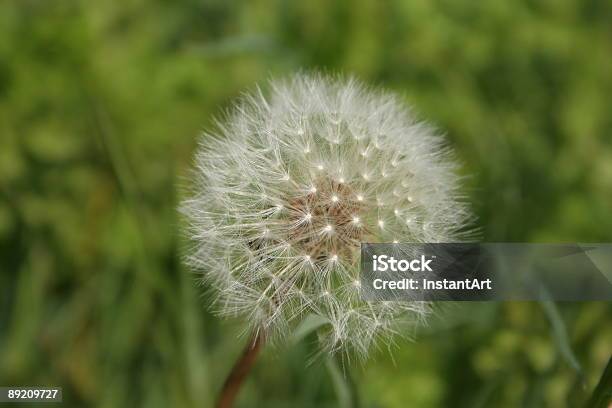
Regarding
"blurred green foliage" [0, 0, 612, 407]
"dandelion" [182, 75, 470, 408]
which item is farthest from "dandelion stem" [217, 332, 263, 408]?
"blurred green foliage" [0, 0, 612, 407]

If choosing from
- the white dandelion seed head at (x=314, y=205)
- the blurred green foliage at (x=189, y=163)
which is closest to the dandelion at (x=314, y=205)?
the white dandelion seed head at (x=314, y=205)

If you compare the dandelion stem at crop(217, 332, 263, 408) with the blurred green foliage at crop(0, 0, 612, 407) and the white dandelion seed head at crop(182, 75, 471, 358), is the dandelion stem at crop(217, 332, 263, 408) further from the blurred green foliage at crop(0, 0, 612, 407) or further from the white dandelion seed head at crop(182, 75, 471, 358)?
the blurred green foliage at crop(0, 0, 612, 407)

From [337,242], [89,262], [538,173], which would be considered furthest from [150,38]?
[337,242]

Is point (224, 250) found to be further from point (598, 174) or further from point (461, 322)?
point (598, 174)

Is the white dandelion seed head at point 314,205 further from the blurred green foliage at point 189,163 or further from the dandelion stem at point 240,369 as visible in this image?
the blurred green foliage at point 189,163

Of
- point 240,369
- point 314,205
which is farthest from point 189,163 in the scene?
point 240,369

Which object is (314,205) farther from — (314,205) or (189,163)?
(189,163)
